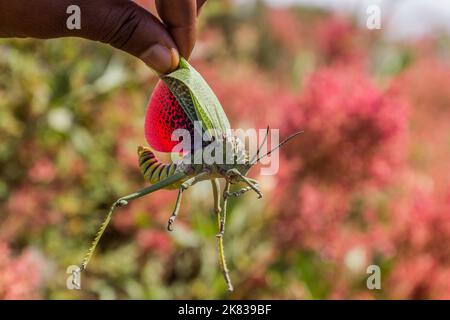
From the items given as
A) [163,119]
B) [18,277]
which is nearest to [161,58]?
[163,119]

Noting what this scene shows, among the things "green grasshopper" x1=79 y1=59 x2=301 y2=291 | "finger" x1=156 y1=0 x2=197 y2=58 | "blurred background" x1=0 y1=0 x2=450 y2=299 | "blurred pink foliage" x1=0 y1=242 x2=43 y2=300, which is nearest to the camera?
"green grasshopper" x1=79 y1=59 x2=301 y2=291

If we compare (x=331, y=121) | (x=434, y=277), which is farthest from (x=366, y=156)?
(x=434, y=277)

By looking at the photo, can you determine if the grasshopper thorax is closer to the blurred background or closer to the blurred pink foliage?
the blurred pink foliage

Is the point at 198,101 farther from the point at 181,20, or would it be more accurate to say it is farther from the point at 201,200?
the point at 201,200

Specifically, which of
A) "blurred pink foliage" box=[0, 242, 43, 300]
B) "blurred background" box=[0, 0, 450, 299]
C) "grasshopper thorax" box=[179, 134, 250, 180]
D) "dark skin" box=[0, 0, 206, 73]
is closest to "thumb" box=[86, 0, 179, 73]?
"dark skin" box=[0, 0, 206, 73]
